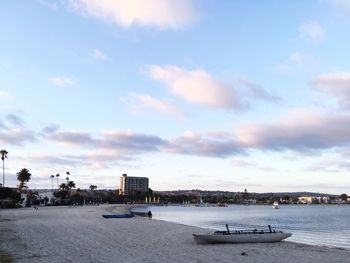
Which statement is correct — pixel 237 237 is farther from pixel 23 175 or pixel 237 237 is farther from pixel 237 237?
pixel 23 175

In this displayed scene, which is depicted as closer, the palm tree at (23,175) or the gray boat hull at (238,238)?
the gray boat hull at (238,238)

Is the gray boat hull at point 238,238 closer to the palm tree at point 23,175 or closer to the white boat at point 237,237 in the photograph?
the white boat at point 237,237

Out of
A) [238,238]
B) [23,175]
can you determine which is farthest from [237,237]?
[23,175]

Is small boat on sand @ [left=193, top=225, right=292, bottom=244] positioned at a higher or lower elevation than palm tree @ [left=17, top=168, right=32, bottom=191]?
lower

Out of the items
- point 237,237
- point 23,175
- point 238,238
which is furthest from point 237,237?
point 23,175

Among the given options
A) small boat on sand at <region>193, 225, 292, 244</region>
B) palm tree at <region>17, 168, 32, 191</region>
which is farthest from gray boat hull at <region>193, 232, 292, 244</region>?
palm tree at <region>17, 168, 32, 191</region>

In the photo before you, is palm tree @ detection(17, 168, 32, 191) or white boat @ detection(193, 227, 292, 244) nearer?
white boat @ detection(193, 227, 292, 244)

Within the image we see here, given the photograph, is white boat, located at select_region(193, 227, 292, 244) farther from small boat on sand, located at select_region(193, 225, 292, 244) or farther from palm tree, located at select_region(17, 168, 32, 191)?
palm tree, located at select_region(17, 168, 32, 191)

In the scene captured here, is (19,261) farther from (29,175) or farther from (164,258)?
(29,175)

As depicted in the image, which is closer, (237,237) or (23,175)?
(237,237)

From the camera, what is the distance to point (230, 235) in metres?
35.7

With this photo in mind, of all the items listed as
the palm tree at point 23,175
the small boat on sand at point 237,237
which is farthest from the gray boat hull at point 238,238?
the palm tree at point 23,175

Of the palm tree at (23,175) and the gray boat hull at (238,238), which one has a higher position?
the palm tree at (23,175)

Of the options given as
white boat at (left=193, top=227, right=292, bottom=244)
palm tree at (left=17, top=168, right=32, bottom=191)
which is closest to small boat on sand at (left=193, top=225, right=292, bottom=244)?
white boat at (left=193, top=227, right=292, bottom=244)
